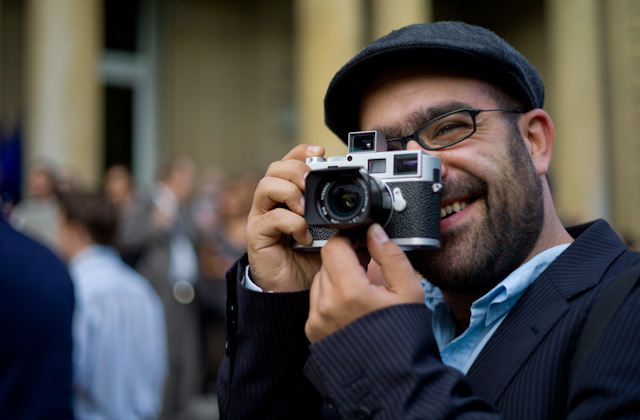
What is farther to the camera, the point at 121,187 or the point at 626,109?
the point at 626,109

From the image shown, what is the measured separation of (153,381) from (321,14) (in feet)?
23.0

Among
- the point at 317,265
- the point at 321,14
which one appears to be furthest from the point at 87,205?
the point at 321,14

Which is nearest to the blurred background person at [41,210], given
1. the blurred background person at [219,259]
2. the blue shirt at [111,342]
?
the blurred background person at [219,259]

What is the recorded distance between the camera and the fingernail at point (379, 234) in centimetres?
140

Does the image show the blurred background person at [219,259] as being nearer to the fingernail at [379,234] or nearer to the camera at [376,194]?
the camera at [376,194]

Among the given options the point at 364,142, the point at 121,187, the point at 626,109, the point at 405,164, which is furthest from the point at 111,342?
the point at 626,109

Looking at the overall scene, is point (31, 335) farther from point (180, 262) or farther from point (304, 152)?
point (180, 262)

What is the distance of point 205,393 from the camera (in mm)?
6684

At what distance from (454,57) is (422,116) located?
17cm

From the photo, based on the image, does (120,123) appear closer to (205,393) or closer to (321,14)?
(321,14)

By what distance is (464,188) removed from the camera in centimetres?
165

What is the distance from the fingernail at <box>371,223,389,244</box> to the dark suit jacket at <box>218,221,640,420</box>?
16 cm

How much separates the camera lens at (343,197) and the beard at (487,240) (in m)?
0.31

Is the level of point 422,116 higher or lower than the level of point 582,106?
lower
